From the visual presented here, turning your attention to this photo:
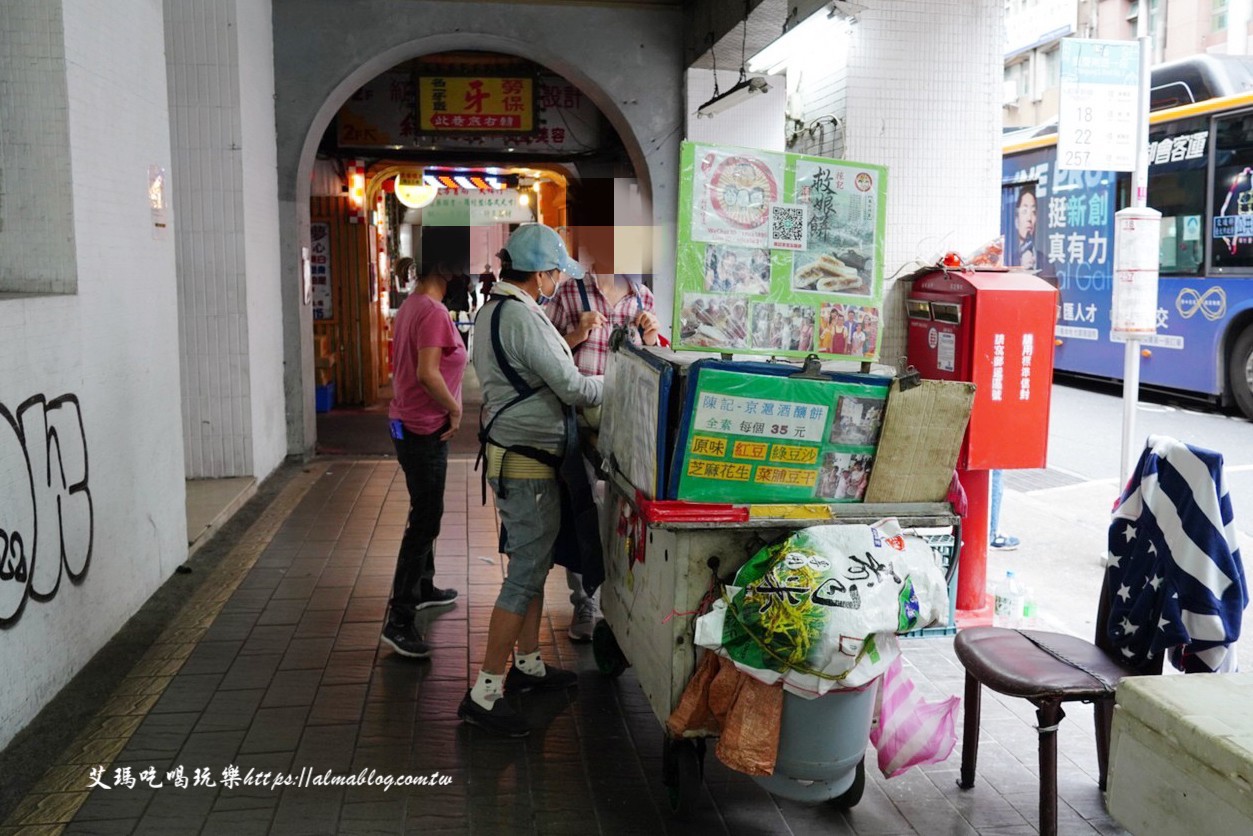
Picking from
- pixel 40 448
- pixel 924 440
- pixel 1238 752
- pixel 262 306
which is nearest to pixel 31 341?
pixel 40 448

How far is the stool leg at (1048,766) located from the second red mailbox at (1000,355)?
1.90 metres

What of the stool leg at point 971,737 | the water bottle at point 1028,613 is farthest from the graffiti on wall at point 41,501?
the water bottle at point 1028,613

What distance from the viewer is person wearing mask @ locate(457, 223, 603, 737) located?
3.65m

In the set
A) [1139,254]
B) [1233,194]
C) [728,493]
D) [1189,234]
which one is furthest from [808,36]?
[1189,234]

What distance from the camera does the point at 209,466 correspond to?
24.1ft

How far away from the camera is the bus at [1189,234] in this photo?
→ 1099cm

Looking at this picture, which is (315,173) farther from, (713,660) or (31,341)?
(713,660)

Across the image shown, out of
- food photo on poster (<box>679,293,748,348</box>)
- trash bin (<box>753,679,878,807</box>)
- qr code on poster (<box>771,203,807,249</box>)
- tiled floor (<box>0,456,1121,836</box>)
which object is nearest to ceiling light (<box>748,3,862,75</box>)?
qr code on poster (<box>771,203,807,249</box>)

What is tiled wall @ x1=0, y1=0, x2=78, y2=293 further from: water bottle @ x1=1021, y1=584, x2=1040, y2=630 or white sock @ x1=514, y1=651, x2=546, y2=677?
water bottle @ x1=1021, y1=584, x2=1040, y2=630

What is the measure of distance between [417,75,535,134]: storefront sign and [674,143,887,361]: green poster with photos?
879 cm

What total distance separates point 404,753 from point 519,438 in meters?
1.14

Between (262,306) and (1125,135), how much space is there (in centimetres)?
588

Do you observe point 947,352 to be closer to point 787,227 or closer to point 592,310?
point 592,310

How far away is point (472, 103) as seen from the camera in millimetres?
11312
